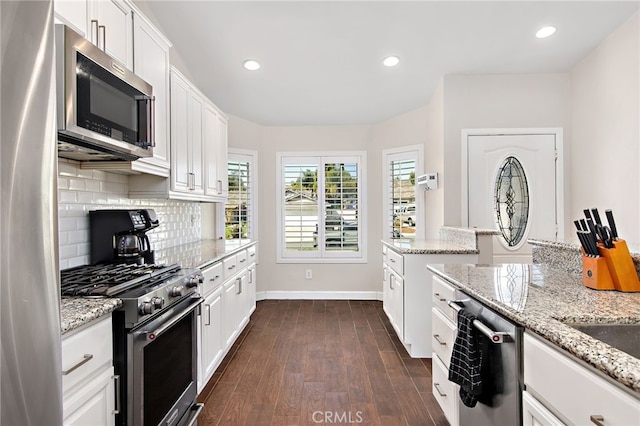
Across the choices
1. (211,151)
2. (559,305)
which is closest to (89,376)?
(559,305)

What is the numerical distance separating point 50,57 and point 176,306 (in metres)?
1.29

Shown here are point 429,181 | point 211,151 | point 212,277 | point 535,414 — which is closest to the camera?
point 535,414

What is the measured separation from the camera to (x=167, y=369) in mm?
1589

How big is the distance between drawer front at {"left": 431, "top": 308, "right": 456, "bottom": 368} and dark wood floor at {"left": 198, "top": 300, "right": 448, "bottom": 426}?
0.48 meters

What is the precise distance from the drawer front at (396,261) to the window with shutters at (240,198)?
6.41 feet

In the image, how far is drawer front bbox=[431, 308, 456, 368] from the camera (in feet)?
5.58

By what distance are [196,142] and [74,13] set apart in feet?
4.58

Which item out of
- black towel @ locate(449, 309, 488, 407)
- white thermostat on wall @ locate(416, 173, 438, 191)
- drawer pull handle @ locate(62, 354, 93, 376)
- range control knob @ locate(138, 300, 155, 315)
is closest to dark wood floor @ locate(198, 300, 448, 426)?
black towel @ locate(449, 309, 488, 407)

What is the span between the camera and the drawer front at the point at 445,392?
163 cm

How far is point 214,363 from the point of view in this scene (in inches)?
96.0

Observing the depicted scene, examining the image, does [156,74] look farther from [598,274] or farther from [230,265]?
[598,274]

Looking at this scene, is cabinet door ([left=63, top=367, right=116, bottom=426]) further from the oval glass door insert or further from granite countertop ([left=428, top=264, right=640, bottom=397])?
the oval glass door insert

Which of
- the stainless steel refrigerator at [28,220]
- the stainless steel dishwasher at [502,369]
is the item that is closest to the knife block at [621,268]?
the stainless steel dishwasher at [502,369]

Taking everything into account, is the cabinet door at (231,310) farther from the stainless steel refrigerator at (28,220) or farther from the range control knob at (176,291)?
the stainless steel refrigerator at (28,220)
